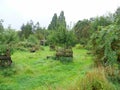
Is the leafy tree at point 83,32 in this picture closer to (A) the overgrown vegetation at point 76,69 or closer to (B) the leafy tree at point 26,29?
(B) the leafy tree at point 26,29

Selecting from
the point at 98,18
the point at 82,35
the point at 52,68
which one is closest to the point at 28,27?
the point at 82,35

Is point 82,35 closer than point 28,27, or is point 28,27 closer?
point 82,35

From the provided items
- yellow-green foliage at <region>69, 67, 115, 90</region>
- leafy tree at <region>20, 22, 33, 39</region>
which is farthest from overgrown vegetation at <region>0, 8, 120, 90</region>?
leafy tree at <region>20, 22, 33, 39</region>

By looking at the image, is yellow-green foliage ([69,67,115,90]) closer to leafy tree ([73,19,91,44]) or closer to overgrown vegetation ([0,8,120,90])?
overgrown vegetation ([0,8,120,90])

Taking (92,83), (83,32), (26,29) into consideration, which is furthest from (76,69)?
(26,29)

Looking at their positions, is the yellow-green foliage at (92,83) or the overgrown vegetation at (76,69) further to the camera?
the overgrown vegetation at (76,69)

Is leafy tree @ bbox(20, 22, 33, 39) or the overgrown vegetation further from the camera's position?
leafy tree @ bbox(20, 22, 33, 39)

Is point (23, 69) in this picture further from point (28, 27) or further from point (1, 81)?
point (28, 27)

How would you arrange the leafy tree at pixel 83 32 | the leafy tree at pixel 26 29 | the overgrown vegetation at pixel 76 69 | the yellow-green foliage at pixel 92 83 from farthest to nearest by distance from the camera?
the leafy tree at pixel 26 29 → the leafy tree at pixel 83 32 → the overgrown vegetation at pixel 76 69 → the yellow-green foliage at pixel 92 83

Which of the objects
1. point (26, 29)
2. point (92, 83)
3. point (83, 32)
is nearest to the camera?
point (92, 83)

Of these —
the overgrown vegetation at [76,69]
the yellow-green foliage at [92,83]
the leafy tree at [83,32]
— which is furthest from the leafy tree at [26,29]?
the yellow-green foliage at [92,83]

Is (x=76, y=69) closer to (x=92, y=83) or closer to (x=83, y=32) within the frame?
(x=92, y=83)

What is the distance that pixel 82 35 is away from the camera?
50906mm

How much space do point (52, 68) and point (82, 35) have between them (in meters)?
31.9
